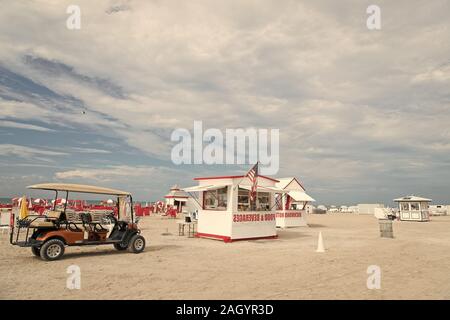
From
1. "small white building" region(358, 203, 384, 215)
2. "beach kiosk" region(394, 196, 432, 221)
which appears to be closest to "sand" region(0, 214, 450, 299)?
"beach kiosk" region(394, 196, 432, 221)

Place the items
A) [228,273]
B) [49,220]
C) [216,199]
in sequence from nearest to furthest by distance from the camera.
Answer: [228,273]
[49,220]
[216,199]

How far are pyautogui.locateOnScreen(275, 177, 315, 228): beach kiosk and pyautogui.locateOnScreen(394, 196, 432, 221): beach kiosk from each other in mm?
14207

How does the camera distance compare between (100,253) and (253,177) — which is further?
(253,177)

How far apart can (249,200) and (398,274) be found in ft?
28.5

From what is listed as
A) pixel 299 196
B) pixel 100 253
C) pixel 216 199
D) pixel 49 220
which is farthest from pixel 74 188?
pixel 299 196

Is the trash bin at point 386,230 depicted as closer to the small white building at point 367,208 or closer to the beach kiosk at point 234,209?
the beach kiosk at point 234,209

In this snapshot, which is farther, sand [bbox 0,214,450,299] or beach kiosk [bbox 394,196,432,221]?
beach kiosk [bbox 394,196,432,221]

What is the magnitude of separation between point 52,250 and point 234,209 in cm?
837

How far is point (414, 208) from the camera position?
34.5m

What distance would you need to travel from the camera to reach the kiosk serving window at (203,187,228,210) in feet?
53.9

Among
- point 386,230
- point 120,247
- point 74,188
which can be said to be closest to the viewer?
Answer: point 74,188

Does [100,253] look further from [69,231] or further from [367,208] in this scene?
[367,208]

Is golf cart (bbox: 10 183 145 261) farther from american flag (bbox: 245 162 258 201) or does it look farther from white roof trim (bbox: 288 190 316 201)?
white roof trim (bbox: 288 190 316 201)
